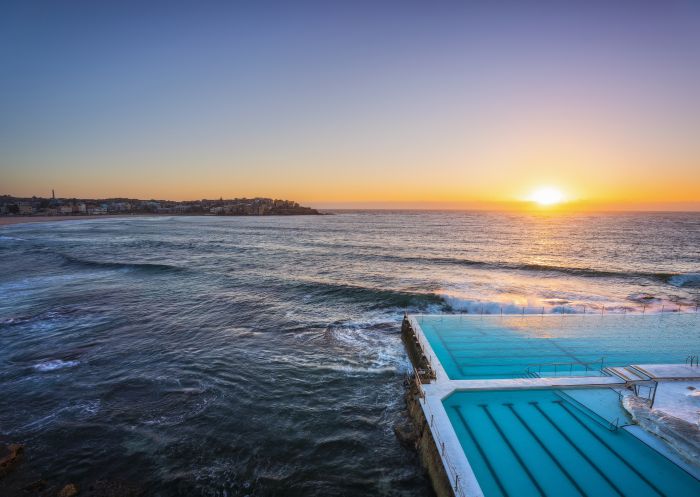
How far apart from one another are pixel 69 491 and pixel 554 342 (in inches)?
637

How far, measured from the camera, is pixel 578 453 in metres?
8.10

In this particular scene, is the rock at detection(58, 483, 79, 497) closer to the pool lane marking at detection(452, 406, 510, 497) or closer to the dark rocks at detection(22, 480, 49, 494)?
the dark rocks at detection(22, 480, 49, 494)

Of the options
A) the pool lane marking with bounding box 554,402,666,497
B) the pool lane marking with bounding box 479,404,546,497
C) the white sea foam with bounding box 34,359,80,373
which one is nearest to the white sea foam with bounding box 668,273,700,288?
the pool lane marking with bounding box 554,402,666,497

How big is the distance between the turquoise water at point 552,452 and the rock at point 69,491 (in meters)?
8.85

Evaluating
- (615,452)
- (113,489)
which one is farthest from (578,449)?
(113,489)

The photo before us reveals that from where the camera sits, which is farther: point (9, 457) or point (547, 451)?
point (9, 457)

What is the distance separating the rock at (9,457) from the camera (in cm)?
840

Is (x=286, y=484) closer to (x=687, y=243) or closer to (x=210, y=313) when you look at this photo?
(x=210, y=313)

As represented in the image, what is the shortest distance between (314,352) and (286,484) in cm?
734

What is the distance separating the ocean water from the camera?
8984 mm

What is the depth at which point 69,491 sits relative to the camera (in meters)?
7.87

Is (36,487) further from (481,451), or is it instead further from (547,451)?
(547,451)

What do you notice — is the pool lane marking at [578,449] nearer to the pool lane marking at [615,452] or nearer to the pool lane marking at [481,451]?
the pool lane marking at [615,452]

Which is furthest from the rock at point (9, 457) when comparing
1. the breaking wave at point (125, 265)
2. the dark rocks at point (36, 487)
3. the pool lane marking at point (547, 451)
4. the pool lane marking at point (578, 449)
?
the breaking wave at point (125, 265)
